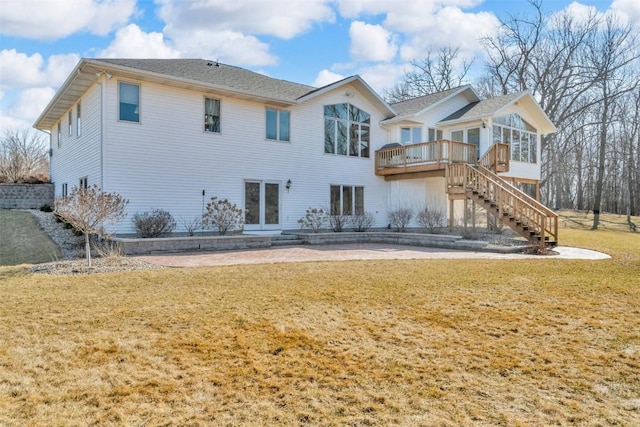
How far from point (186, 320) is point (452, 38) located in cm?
3589

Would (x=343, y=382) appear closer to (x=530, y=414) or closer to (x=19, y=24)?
(x=530, y=414)

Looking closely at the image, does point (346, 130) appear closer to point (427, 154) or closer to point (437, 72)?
point (427, 154)

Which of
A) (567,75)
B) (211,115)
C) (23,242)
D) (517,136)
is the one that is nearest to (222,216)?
(211,115)

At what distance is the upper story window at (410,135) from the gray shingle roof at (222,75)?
4.89 m

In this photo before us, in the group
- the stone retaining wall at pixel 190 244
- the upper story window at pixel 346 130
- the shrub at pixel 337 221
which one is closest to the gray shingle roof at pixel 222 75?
the upper story window at pixel 346 130

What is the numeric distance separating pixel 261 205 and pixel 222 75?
5.16 meters

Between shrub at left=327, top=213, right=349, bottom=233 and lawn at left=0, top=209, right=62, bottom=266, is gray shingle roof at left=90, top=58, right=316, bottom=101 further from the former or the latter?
lawn at left=0, top=209, right=62, bottom=266

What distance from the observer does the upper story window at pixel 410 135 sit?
1981 cm

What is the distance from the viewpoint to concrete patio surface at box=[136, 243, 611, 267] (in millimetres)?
9844

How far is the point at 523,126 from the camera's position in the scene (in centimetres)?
2175

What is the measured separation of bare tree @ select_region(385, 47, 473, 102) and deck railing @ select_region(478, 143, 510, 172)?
65.0ft

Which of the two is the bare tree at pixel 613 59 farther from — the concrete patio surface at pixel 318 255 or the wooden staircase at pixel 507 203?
the concrete patio surface at pixel 318 255

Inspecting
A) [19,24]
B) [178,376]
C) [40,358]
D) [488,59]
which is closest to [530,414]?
[178,376]

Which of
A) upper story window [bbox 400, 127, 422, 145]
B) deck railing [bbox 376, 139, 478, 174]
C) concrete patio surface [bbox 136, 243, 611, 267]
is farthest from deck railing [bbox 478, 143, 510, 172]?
concrete patio surface [bbox 136, 243, 611, 267]
